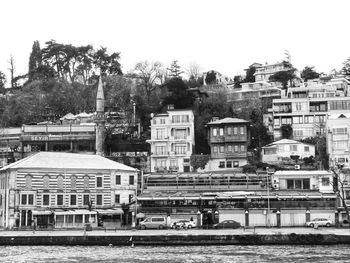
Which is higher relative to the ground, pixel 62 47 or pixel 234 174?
pixel 62 47

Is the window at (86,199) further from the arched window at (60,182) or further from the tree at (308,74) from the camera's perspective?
the tree at (308,74)

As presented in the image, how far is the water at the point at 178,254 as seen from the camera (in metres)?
44.4

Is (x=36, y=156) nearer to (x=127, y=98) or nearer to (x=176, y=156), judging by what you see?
(x=176, y=156)

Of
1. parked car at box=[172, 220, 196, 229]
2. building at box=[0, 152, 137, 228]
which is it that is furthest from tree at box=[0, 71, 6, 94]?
parked car at box=[172, 220, 196, 229]

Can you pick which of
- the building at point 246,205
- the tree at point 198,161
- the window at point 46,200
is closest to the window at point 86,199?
the window at point 46,200

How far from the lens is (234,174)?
76500mm

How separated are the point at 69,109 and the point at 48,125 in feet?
59.2

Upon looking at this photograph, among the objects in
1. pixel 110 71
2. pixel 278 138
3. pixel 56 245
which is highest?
pixel 110 71

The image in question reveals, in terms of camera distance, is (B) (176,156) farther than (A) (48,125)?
No

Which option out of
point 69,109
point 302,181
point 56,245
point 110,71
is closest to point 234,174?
point 302,181

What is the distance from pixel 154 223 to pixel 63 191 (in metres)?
11.9

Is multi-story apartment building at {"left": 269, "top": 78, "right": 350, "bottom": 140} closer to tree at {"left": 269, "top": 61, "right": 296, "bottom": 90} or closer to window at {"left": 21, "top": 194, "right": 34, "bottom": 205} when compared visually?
tree at {"left": 269, "top": 61, "right": 296, "bottom": 90}

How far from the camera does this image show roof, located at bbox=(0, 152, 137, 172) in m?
67.4

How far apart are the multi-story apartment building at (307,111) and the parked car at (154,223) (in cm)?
3428
